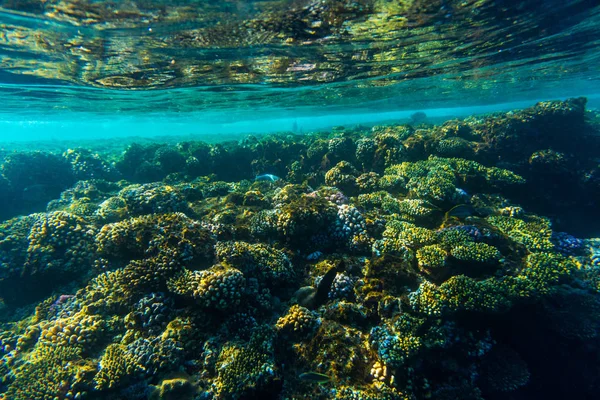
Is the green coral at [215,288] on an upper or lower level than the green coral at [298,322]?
upper

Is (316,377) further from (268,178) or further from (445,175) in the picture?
(268,178)

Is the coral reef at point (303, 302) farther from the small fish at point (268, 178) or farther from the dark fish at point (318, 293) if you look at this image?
the small fish at point (268, 178)

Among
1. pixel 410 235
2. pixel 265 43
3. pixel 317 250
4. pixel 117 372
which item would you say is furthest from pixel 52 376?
pixel 265 43

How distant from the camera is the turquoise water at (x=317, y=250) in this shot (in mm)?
4641

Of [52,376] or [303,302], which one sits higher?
[52,376]

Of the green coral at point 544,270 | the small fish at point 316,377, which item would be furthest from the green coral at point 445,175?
the small fish at point 316,377

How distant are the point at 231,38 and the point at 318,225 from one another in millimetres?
9579

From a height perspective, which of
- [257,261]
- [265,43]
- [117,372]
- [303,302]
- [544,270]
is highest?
[265,43]

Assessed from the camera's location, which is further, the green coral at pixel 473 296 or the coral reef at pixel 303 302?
the green coral at pixel 473 296

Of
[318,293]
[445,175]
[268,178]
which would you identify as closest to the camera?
[318,293]

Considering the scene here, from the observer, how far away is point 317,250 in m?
7.28

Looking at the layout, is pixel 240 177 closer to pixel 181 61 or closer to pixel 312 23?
pixel 181 61

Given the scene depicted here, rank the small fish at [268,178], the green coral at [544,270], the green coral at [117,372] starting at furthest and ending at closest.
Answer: the small fish at [268,178] → the green coral at [544,270] → the green coral at [117,372]

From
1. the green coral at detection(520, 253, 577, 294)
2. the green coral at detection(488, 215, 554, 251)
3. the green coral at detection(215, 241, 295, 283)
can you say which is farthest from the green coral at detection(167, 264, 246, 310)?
the green coral at detection(488, 215, 554, 251)
